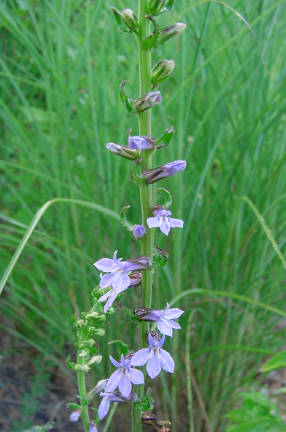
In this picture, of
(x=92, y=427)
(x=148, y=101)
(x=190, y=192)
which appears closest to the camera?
(x=148, y=101)

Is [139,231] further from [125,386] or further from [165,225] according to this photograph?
[125,386]

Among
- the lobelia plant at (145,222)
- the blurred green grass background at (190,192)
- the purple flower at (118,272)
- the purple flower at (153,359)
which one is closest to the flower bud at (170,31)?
the lobelia plant at (145,222)

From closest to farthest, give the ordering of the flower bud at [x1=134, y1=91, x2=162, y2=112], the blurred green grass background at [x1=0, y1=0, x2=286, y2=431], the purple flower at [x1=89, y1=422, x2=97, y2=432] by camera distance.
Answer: the flower bud at [x1=134, y1=91, x2=162, y2=112], the purple flower at [x1=89, y1=422, x2=97, y2=432], the blurred green grass background at [x1=0, y1=0, x2=286, y2=431]

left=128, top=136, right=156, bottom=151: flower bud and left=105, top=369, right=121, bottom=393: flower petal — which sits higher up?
left=128, top=136, right=156, bottom=151: flower bud

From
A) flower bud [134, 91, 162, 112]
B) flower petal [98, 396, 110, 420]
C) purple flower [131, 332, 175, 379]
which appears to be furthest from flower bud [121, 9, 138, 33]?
flower petal [98, 396, 110, 420]

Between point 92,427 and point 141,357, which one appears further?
point 92,427

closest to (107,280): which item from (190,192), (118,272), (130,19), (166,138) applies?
(118,272)

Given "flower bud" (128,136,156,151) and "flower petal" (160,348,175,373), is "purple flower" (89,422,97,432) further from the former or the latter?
"flower bud" (128,136,156,151)
